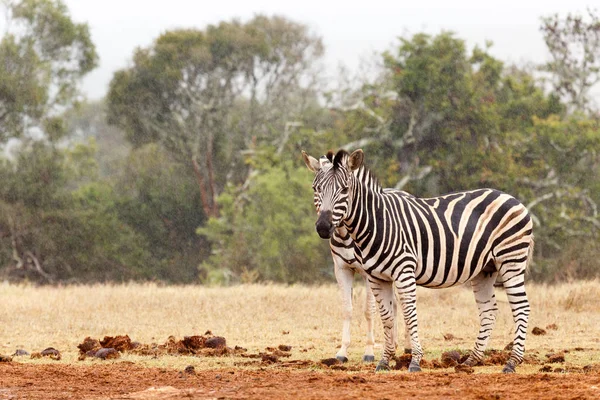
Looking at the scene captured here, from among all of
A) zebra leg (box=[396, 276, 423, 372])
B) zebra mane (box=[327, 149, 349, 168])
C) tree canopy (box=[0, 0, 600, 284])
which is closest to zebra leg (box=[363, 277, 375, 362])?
zebra leg (box=[396, 276, 423, 372])

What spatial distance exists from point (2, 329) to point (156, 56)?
3018 centimetres

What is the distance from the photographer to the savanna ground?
7914 millimetres

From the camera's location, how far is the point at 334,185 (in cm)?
920

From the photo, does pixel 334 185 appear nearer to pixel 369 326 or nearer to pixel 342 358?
pixel 342 358

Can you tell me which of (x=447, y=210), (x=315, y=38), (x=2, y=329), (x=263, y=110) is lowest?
(x=2, y=329)

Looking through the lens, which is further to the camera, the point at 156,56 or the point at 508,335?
the point at 156,56

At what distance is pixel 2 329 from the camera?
1516cm

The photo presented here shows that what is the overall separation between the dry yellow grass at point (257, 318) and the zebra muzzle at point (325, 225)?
9.41 feet

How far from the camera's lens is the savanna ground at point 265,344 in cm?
791

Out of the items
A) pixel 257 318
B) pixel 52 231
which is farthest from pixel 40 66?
pixel 257 318

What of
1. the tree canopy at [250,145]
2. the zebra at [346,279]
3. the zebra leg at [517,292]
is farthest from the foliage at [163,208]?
the zebra leg at [517,292]

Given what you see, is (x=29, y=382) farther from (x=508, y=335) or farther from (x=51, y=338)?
(x=508, y=335)

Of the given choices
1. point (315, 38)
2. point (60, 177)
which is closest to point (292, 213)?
point (60, 177)

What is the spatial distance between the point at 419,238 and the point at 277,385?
8.24ft
